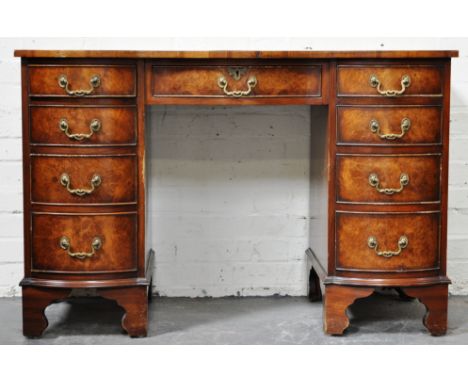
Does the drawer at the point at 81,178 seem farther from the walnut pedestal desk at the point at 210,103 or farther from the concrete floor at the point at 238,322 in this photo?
the concrete floor at the point at 238,322

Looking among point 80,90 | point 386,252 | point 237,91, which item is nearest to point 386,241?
point 386,252

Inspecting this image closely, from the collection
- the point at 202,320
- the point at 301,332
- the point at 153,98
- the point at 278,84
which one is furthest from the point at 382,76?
the point at 202,320

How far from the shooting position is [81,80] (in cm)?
336

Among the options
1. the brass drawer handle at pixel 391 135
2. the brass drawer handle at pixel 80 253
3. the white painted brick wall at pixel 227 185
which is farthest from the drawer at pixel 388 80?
the brass drawer handle at pixel 80 253

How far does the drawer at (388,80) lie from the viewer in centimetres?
338

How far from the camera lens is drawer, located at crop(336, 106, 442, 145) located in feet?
11.1

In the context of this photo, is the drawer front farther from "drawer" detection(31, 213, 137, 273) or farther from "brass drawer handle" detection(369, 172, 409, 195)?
"drawer" detection(31, 213, 137, 273)

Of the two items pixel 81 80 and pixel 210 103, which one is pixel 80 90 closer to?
pixel 81 80

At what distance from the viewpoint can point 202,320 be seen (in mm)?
3801

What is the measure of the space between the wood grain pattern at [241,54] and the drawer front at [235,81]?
0.18 ft

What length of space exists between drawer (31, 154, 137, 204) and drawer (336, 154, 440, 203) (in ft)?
3.14

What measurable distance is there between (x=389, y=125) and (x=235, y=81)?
70cm

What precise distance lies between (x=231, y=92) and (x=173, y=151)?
2.84 ft

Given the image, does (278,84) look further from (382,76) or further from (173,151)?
(173,151)
